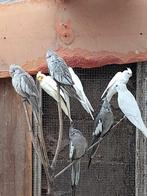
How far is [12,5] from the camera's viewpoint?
2.30 m

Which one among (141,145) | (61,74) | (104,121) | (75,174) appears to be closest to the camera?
(61,74)

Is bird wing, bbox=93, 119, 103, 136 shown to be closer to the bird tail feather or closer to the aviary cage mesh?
the bird tail feather

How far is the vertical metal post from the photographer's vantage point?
2.22 meters

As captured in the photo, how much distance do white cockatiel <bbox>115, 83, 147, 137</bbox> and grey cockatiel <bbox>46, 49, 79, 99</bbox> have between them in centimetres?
15

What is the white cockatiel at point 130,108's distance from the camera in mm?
1729

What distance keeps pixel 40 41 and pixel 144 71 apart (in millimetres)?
461

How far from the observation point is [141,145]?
222 cm

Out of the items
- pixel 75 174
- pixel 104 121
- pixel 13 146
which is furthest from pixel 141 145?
pixel 13 146

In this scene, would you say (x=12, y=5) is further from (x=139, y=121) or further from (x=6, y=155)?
(x=139, y=121)

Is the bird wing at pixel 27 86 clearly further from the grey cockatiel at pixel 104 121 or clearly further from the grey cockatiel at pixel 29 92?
the grey cockatiel at pixel 104 121

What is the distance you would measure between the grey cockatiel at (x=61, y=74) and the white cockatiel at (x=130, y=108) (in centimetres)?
15

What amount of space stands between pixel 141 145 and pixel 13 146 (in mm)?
549

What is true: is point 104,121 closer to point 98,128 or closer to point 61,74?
point 98,128

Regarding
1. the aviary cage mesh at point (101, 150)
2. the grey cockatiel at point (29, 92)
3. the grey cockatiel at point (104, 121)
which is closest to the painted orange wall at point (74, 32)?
the aviary cage mesh at point (101, 150)
